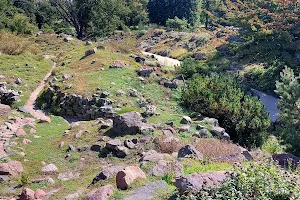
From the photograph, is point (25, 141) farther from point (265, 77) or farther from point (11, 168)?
point (265, 77)

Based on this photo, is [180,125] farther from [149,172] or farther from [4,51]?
[4,51]

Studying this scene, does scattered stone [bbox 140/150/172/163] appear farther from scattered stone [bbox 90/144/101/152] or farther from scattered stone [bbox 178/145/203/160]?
scattered stone [bbox 90/144/101/152]

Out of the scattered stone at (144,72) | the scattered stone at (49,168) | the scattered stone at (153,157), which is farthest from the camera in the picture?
the scattered stone at (144,72)

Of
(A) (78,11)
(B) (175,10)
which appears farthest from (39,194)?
(B) (175,10)

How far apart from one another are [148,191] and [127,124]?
453 centimetres

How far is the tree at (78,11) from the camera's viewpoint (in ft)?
120

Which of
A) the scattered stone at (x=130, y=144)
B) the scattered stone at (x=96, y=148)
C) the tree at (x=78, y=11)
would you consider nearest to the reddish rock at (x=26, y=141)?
the scattered stone at (x=96, y=148)

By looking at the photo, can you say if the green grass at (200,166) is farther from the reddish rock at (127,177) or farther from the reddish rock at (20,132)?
the reddish rock at (20,132)

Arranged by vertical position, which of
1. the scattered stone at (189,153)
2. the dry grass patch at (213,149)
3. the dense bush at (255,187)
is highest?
the dense bush at (255,187)

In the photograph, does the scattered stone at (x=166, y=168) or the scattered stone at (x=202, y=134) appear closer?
the scattered stone at (x=166, y=168)

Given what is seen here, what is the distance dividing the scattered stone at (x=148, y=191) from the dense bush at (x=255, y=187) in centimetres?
82

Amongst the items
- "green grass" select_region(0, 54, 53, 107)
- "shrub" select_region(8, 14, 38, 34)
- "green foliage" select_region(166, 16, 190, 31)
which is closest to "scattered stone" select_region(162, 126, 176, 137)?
"green grass" select_region(0, 54, 53, 107)

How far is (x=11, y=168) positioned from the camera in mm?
8188

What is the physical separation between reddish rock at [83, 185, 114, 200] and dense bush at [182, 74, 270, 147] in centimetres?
783
